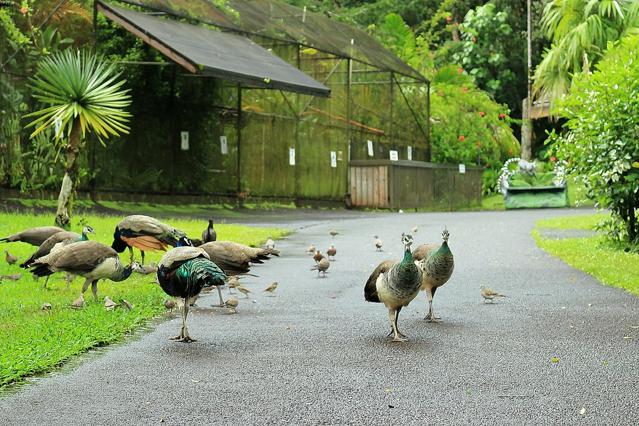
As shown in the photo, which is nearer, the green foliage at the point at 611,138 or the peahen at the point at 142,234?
the peahen at the point at 142,234

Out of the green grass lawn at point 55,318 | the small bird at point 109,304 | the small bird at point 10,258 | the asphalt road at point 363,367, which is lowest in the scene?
the asphalt road at point 363,367

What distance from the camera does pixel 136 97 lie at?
27.3m

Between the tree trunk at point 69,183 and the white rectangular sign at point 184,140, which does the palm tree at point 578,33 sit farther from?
the tree trunk at point 69,183

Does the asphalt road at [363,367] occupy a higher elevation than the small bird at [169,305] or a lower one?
lower

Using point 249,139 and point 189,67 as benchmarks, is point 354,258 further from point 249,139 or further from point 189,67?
point 249,139

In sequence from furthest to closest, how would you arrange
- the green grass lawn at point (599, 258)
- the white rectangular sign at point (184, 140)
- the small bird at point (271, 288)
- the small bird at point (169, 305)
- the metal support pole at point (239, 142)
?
the metal support pole at point (239, 142), the white rectangular sign at point (184, 140), the green grass lawn at point (599, 258), the small bird at point (271, 288), the small bird at point (169, 305)

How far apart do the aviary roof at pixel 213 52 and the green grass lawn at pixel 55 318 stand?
8.64m

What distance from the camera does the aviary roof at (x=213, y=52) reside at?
22.6m

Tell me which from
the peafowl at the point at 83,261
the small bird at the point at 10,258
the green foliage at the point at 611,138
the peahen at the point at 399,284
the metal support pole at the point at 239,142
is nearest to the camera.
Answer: the peahen at the point at 399,284

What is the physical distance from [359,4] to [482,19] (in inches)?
268

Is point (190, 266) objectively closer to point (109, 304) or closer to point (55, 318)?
point (55, 318)

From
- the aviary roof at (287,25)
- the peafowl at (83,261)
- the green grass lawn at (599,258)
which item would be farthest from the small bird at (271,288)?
the aviary roof at (287,25)

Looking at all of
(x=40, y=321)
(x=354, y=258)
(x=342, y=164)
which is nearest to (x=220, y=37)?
(x=342, y=164)

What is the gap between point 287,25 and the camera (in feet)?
107
